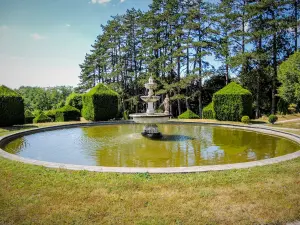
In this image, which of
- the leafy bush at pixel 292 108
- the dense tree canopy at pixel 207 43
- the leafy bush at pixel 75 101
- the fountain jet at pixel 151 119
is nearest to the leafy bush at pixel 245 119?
the fountain jet at pixel 151 119

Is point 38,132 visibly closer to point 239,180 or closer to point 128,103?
point 239,180

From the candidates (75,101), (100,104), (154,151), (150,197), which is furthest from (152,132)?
(75,101)

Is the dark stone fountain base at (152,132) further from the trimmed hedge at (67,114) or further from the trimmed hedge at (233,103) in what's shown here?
the trimmed hedge at (67,114)

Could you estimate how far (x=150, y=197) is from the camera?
175 inches

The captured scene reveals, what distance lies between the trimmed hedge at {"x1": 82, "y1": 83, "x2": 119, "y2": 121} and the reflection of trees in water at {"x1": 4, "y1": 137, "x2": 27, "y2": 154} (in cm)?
990

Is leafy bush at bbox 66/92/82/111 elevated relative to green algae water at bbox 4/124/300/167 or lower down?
elevated

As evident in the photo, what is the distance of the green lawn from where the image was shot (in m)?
3.77

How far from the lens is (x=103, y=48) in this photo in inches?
1578

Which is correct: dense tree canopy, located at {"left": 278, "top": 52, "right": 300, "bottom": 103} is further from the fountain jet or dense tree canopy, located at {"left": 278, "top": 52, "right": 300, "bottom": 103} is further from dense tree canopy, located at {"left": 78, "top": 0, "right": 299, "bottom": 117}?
the fountain jet

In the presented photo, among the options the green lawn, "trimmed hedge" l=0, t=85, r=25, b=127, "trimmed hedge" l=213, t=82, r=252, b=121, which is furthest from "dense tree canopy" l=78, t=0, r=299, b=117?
the green lawn

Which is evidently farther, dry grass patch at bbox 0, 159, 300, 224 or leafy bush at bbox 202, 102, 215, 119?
leafy bush at bbox 202, 102, 215, 119

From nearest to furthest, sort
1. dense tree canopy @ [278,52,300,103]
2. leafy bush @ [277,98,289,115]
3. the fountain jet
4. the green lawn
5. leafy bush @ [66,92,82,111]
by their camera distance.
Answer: the green lawn, the fountain jet, dense tree canopy @ [278,52,300,103], leafy bush @ [277,98,289,115], leafy bush @ [66,92,82,111]

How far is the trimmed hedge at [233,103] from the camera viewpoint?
1858 cm

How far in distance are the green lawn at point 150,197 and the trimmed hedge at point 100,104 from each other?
15.6 metres
